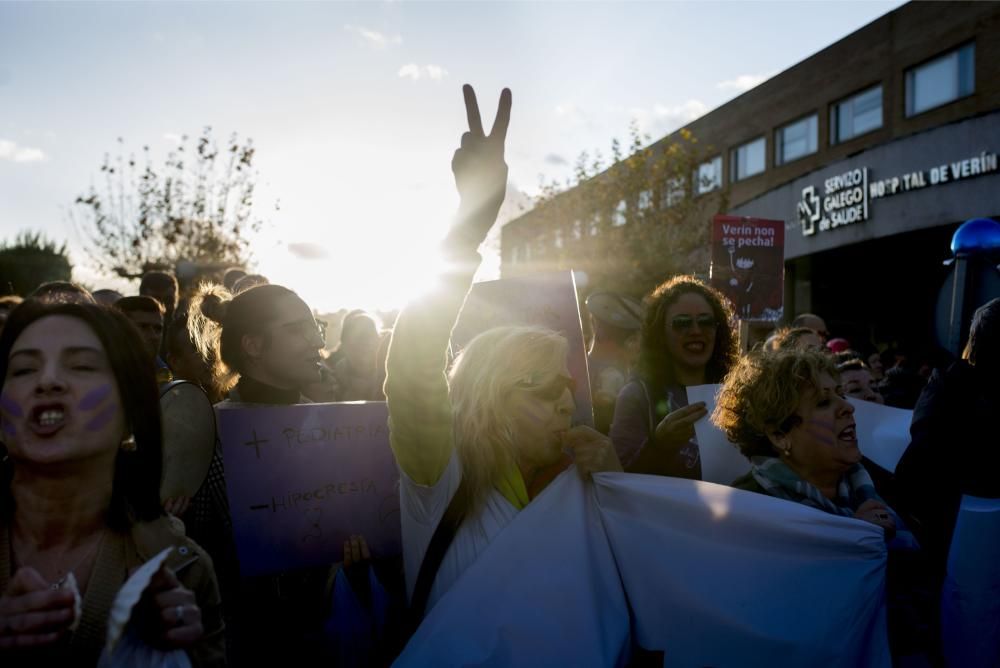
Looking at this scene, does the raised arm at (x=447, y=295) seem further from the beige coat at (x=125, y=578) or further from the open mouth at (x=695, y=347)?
the open mouth at (x=695, y=347)

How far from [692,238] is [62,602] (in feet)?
74.9

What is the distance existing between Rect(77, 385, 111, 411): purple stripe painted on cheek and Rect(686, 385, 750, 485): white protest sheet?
2.06 metres

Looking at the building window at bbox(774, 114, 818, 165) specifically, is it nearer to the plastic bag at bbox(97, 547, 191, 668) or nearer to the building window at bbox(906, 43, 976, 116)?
the building window at bbox(906, 43, 976, 116)

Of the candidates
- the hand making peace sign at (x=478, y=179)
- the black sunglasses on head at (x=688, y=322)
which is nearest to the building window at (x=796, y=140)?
the black sunglasses on head at (x=688, y=322)

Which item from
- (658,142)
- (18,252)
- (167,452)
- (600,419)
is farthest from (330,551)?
(658,142)

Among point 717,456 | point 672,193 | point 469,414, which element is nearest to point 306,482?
point 469,414

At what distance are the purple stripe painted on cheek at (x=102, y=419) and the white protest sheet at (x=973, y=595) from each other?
233 centimetres

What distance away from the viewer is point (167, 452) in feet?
8.05

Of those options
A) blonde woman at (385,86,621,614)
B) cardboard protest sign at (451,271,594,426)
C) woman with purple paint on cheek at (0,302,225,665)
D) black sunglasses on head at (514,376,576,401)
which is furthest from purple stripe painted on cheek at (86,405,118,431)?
cardboard protest sign at (451,271,594,426)

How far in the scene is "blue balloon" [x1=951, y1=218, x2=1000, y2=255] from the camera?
155 inches

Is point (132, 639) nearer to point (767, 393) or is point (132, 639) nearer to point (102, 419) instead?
point (102, 419)

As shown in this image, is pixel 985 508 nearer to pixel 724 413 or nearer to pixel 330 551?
pixel 724 413

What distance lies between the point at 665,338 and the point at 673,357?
10cm

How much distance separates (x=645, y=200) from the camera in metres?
23.1
